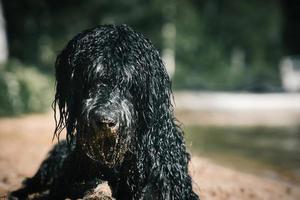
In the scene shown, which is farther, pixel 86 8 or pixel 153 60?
pixel 86 8

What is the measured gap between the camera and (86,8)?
32656 millimetres

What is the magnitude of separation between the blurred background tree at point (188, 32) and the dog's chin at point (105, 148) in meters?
23.3

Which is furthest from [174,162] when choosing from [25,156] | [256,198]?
[25,156]

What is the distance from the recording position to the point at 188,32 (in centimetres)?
3550

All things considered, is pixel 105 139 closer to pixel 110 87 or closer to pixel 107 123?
pixel 107 123

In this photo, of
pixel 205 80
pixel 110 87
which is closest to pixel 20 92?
pixel 110 87

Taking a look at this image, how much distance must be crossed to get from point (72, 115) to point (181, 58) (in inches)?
1277

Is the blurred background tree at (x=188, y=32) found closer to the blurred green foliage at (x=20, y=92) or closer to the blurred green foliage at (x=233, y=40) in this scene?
the blurred green foliage at (x=233, y=40)

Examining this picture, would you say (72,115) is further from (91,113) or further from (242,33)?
(242,33)

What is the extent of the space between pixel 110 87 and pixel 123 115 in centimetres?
27

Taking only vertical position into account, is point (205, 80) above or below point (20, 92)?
above

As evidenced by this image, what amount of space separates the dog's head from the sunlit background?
1.92 meters

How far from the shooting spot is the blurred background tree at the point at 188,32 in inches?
1195

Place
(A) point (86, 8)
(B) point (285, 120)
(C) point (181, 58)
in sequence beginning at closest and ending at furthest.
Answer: (B) point (285, 120) < (A) point (86, 8) < (C) point (181, 58)
